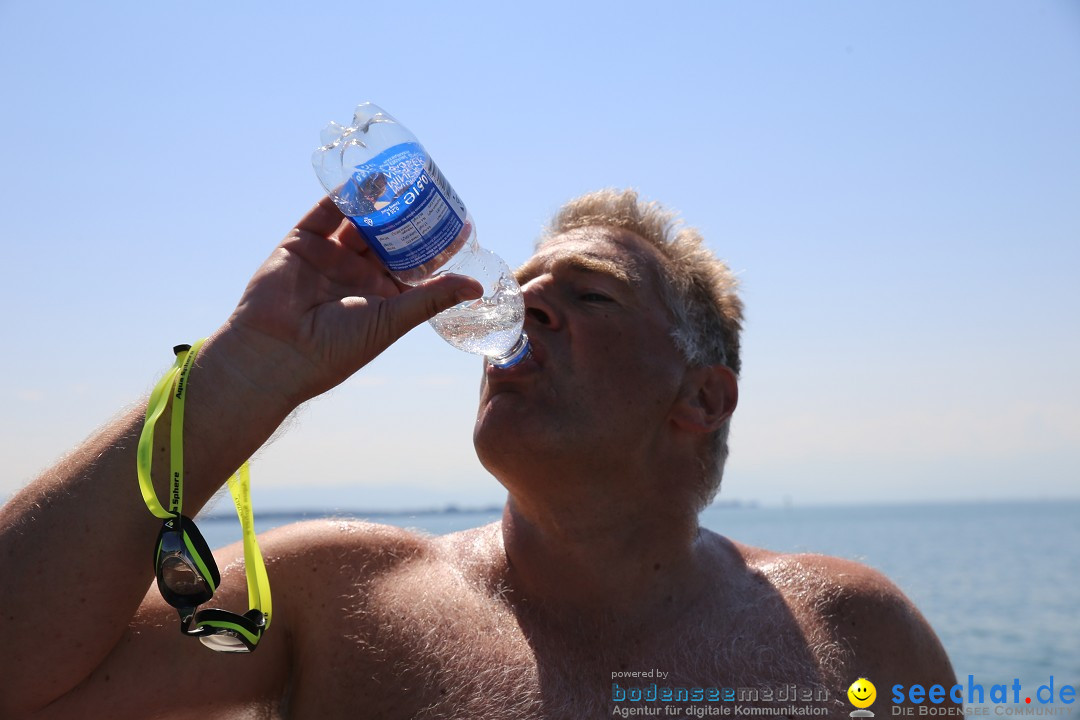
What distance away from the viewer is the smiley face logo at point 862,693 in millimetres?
2742

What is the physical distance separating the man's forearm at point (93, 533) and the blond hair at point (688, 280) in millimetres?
1743

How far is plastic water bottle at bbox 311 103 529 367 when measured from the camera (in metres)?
2.26

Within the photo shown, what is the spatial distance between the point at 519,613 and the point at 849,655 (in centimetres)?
104

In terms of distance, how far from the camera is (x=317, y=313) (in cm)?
227

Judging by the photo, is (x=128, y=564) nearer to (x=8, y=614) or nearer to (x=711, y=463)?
(x=8, y=614)

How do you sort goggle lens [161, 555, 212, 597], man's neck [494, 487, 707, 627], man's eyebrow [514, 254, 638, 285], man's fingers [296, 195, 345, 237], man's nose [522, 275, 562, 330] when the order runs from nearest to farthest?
goggle lens [161, 555, 212, 597] → man's fingers [296, 195, 345, 237] → man's neck [494, 487, 707, 627] → man's nose [522, 275, 562, 330] → man's eyebrow [514, 254, 638, 285]

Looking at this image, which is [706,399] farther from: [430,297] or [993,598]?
[993,598]

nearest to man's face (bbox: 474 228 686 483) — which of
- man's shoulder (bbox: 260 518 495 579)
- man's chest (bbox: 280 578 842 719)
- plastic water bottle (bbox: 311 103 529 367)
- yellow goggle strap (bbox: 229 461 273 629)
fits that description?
plastic water bottle (bbox: 311 103 529 367)

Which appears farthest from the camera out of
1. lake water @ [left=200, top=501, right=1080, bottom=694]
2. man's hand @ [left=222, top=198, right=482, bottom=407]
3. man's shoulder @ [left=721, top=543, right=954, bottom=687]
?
lake water @ [left=200, top=501, right=1080, bottom=694]

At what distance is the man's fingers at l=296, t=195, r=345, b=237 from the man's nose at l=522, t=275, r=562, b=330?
0.86 metres

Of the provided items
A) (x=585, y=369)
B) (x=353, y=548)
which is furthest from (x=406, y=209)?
(x=353, y=548)

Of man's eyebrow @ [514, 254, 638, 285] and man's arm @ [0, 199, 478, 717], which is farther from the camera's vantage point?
man's eyebrow @ [514, 254, 638, 285]

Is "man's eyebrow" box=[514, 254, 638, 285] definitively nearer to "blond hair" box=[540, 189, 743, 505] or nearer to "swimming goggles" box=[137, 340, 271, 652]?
"blond hair" box=[540, 189, 743, 505]

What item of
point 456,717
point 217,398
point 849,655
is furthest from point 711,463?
point 217,398
